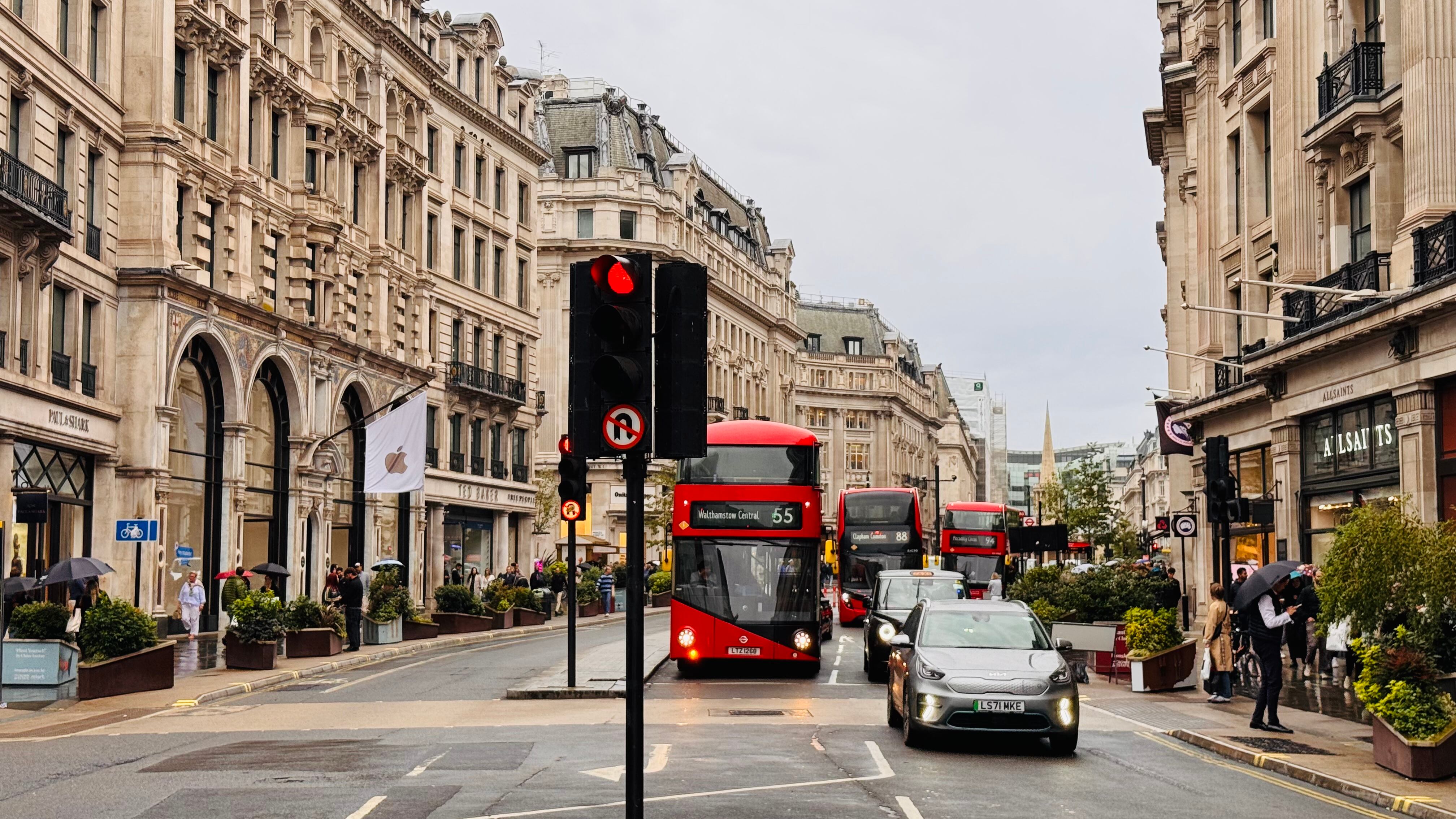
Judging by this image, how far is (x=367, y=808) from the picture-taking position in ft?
41.3

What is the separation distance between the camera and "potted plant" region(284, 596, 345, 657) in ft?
108

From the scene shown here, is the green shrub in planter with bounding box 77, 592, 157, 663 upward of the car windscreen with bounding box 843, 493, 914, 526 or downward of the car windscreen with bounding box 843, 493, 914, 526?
downward

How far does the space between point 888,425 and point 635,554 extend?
139723mm

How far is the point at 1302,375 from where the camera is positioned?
3472 centimetres

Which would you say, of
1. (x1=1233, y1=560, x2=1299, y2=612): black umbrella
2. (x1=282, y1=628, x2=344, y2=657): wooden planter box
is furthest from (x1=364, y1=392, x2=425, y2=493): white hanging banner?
(x1=1233, y1=560, x2=1299, y2=612): black umbrella

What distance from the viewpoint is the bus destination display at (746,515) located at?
27297 mm

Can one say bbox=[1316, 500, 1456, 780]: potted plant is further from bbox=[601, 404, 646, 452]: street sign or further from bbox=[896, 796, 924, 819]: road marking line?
bbox=[601, 404, 646, 452]: street sign

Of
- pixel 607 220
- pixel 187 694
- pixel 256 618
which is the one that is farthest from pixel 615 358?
pixel 607 220

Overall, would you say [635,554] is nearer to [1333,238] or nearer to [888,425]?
[1333,238]

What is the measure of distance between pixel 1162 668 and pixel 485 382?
4224cm

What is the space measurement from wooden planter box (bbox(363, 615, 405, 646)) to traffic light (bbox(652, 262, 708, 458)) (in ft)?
97.2

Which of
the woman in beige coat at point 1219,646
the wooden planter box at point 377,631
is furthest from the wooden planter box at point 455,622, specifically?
the woman in beige coat at point 1219,646

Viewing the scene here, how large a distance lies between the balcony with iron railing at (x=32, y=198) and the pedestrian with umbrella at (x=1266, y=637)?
23.7 m

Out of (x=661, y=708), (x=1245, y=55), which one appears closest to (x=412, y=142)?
(x=1245, y=55)
